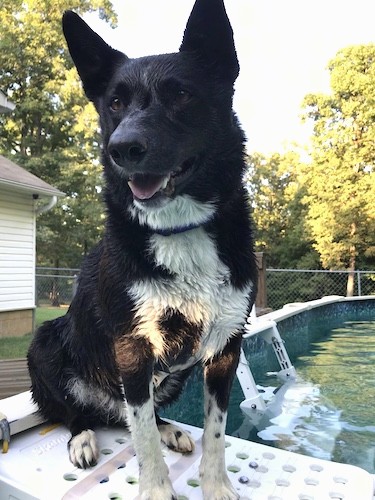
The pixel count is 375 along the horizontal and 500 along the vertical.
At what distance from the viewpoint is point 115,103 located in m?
1.46

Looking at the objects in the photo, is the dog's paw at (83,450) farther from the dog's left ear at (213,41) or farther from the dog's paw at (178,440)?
the dog's left ear at (213,41)

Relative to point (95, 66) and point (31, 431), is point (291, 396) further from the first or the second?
point (95, 66)

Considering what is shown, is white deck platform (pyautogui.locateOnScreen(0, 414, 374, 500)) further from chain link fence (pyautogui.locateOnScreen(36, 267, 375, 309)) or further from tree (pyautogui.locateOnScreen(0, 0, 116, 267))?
tree (pyautogui.locateOnScreen(0, 0, 116, 267))

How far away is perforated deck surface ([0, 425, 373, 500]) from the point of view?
4.65ft

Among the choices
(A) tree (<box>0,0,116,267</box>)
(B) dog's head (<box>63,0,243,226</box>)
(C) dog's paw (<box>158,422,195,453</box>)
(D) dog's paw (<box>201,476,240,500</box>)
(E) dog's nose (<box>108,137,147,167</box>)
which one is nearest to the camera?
(E) dog's nose (<box>108,137,147,167</box>)

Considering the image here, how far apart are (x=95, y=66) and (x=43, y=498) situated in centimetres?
146

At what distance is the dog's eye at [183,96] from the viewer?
4.59ft

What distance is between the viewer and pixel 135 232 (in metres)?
1.44

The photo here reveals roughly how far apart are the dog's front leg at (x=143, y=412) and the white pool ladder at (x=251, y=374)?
1221mm

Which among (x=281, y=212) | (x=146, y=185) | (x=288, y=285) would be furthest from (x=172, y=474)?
(x=281, y=212)

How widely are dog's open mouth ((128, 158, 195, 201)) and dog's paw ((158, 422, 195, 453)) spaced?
38.5 inches

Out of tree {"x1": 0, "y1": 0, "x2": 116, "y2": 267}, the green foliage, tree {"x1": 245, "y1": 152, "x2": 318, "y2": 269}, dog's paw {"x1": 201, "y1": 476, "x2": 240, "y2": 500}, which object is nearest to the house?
tree {"x1": 0, "y1": 0, "x2": 116, "y2": 267}

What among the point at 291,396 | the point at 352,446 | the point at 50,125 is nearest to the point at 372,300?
the point at 291,396

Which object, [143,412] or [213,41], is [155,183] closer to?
[213,41]
